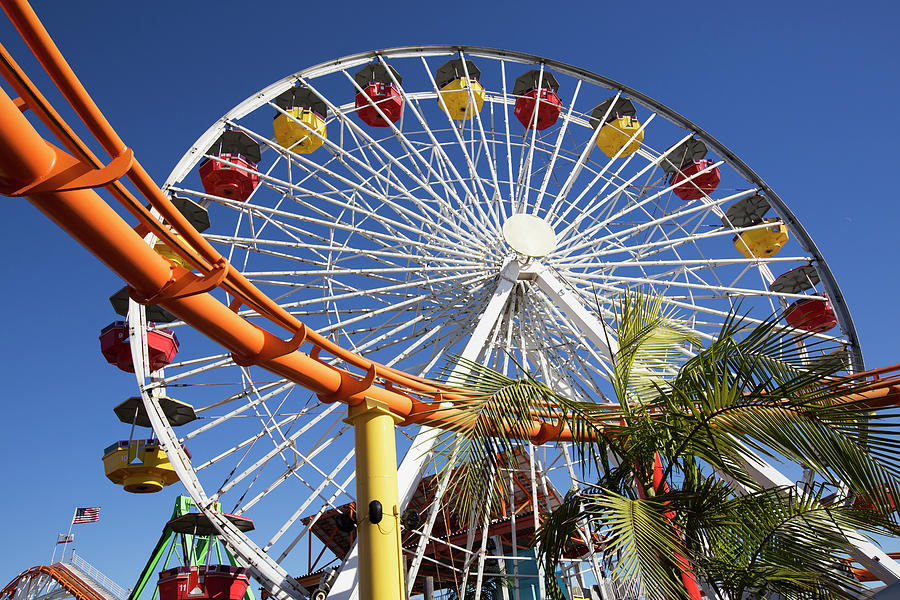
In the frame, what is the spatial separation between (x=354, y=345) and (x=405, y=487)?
14.6 feet

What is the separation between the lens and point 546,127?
50.4 feet

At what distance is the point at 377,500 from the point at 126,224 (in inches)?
121

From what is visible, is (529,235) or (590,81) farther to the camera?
(590,81)

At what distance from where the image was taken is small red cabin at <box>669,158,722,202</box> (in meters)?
15.3

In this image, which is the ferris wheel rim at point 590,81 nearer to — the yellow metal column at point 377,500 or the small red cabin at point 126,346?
the small red cabin at point 126,346

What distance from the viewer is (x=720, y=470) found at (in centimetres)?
486

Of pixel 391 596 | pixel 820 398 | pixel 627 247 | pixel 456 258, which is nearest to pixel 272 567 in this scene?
pixel 391 596

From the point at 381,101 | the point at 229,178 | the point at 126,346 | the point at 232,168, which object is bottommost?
the point at 126,346

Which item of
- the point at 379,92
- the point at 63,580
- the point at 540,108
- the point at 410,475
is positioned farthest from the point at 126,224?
the point at 63,580

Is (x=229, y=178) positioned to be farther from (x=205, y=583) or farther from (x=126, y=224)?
(x=205, y=583)

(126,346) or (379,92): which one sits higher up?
(379,92)

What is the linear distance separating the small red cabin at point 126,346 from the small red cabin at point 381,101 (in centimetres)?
598

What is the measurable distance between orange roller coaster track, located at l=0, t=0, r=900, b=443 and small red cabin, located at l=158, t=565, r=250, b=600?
1123 centimetres

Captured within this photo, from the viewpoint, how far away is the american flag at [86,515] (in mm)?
29125
